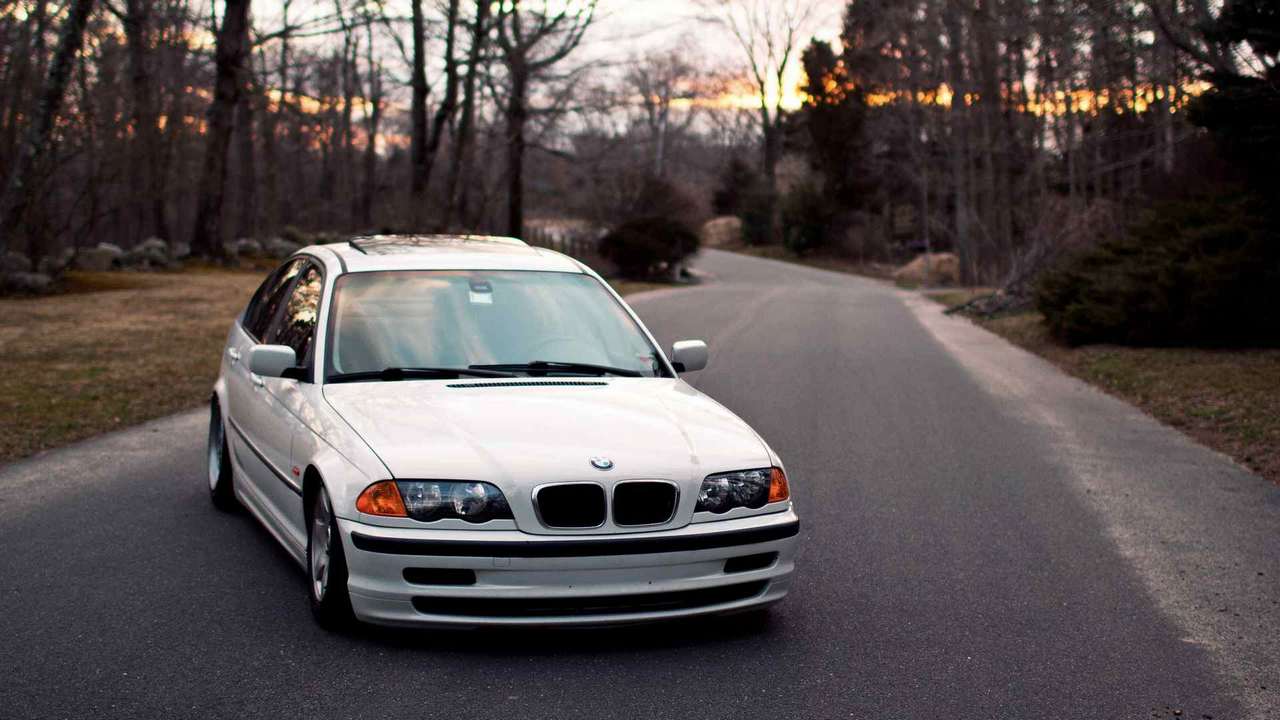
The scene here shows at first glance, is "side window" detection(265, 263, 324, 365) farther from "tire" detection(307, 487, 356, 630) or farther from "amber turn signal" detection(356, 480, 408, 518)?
"amber turn signal" detection(356, 480, 408, 518)

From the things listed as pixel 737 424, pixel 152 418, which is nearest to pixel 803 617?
pixel 737 424

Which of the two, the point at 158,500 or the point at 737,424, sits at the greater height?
the point at 737,424

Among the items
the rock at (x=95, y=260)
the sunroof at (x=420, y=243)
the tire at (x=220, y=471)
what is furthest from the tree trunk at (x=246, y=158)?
the sunroof at (x=420, y=243)

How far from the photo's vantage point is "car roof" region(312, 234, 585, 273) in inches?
259

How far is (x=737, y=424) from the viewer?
18.4 feet

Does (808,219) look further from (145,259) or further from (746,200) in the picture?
(145,259)

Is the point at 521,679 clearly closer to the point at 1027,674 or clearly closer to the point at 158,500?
the point at 1027,674

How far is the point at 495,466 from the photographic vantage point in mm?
4859

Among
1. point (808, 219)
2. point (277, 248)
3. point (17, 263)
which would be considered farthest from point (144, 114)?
point (808, 219)

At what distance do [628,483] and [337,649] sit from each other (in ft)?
4.12

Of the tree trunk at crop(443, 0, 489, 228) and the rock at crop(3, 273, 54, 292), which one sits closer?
the rock at crop(3, 273, 54, 292)

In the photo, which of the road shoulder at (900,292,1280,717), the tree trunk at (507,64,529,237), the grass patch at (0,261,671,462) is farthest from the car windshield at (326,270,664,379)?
the tree trunk at (507,64,529,237)

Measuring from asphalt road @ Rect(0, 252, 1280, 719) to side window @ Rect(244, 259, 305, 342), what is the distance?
1067mm

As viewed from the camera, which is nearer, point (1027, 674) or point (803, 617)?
point (1027, 674)
